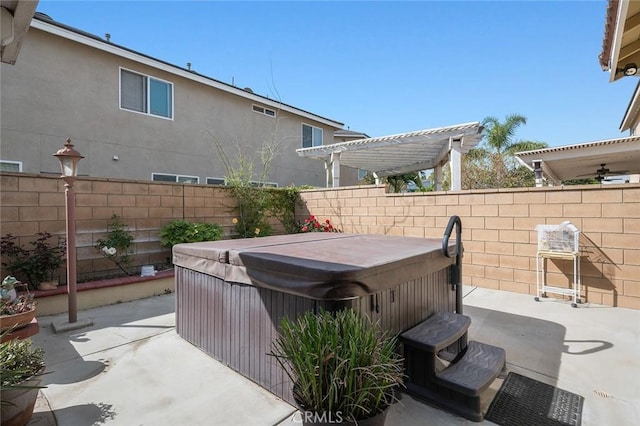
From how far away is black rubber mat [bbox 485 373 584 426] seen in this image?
2012 millimetres

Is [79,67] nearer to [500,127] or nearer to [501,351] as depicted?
[501,351]

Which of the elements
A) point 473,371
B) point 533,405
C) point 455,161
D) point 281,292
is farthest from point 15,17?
point 455,161

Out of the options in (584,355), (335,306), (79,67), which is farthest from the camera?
(79,67)

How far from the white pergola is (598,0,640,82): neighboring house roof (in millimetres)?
2800

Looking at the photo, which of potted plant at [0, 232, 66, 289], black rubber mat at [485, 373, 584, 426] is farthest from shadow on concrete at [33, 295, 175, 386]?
black rubber mat at [485, 373, 584, 426]

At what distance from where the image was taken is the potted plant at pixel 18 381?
5.75ft

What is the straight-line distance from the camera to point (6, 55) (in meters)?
2.61

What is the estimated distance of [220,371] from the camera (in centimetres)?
269

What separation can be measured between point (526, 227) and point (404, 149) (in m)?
3.91

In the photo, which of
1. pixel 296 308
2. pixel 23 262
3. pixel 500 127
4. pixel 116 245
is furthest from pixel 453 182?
pixel 500 127

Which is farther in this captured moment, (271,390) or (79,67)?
(79,67)

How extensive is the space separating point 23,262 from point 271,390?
413cm

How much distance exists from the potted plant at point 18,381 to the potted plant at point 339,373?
5.14 feet

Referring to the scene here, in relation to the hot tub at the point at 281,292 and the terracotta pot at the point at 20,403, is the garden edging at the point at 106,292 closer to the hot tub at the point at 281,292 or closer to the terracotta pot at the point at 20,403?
the hot tub at the point at 281,292
